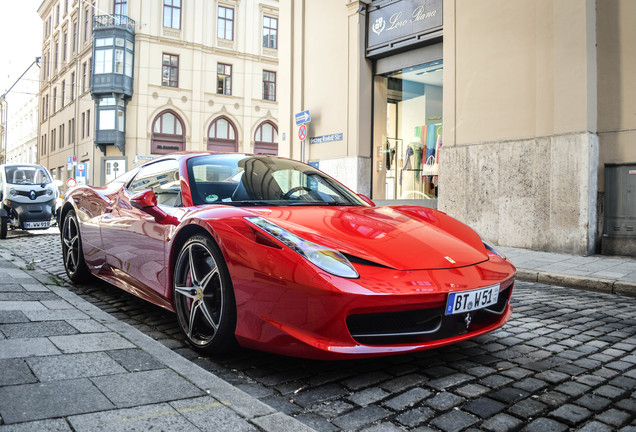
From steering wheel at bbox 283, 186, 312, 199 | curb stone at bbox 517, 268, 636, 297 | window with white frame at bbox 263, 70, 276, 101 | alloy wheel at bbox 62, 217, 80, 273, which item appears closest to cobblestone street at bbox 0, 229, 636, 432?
steering wheel at bbox 283, 186, 312, 199

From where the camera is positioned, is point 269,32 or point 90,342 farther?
point 269,32

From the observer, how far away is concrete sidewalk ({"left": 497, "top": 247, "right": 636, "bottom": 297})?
5594 millimetres

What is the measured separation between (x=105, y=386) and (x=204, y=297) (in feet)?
2.58

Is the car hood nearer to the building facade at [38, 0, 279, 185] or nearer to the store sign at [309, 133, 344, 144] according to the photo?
the store sign at [309, 133, 344, 144]

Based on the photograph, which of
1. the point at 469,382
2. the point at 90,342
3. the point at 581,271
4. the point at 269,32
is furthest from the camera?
the point at 269,32

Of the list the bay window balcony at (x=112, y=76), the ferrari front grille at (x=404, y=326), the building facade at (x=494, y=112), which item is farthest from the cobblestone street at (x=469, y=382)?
the bay window balcony at (x=112, y=76)

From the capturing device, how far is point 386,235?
2715 millimetres

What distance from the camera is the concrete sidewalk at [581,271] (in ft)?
18.4

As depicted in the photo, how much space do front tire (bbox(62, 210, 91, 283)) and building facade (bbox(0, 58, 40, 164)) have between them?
4375 cm

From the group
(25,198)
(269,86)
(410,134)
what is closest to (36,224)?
(25,198)

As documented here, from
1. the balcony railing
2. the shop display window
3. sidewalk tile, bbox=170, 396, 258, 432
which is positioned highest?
the balcony railing

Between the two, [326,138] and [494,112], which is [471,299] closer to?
[494,112]

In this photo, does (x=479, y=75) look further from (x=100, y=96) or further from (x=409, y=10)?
(x=100, y=96)

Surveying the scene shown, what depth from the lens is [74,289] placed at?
4676mm
